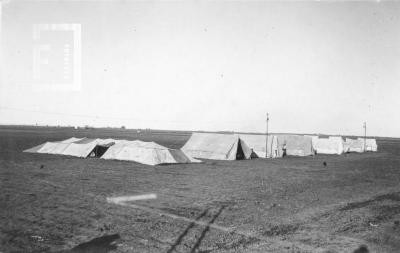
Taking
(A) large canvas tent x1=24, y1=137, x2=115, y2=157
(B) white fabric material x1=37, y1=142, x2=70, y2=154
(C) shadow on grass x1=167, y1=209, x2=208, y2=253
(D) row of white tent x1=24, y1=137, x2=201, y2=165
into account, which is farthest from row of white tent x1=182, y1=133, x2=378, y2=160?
(C) shadow on grass x1=167, y1=209, x2=208, y2=253

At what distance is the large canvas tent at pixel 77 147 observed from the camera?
31.2m

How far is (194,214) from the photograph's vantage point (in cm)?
1144

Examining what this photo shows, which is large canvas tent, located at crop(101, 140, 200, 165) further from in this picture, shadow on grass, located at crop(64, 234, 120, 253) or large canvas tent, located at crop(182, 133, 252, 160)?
shadow on grass, located at crop(64, 234, 120, 253)

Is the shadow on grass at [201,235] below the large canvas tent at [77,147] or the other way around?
below

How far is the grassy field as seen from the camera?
8492mm

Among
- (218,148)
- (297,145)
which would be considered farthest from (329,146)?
(218,148)

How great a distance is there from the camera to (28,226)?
376 inches

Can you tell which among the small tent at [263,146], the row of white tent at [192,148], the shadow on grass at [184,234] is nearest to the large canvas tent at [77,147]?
the row of white tent at [192,148]

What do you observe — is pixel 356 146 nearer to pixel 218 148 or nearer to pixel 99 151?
pixel 218 148

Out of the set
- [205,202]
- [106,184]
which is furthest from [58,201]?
[205,202]

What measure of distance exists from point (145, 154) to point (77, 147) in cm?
841

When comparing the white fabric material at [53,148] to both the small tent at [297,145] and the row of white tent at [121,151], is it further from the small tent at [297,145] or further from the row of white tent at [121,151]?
the small tent at [297,145]

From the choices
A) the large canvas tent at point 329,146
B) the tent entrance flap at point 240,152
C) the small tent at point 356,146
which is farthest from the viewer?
the small tent at point 356,146

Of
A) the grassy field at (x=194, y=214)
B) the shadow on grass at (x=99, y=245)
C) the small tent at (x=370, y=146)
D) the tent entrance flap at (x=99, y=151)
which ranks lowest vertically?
the small tent at (x=370, y=146)
